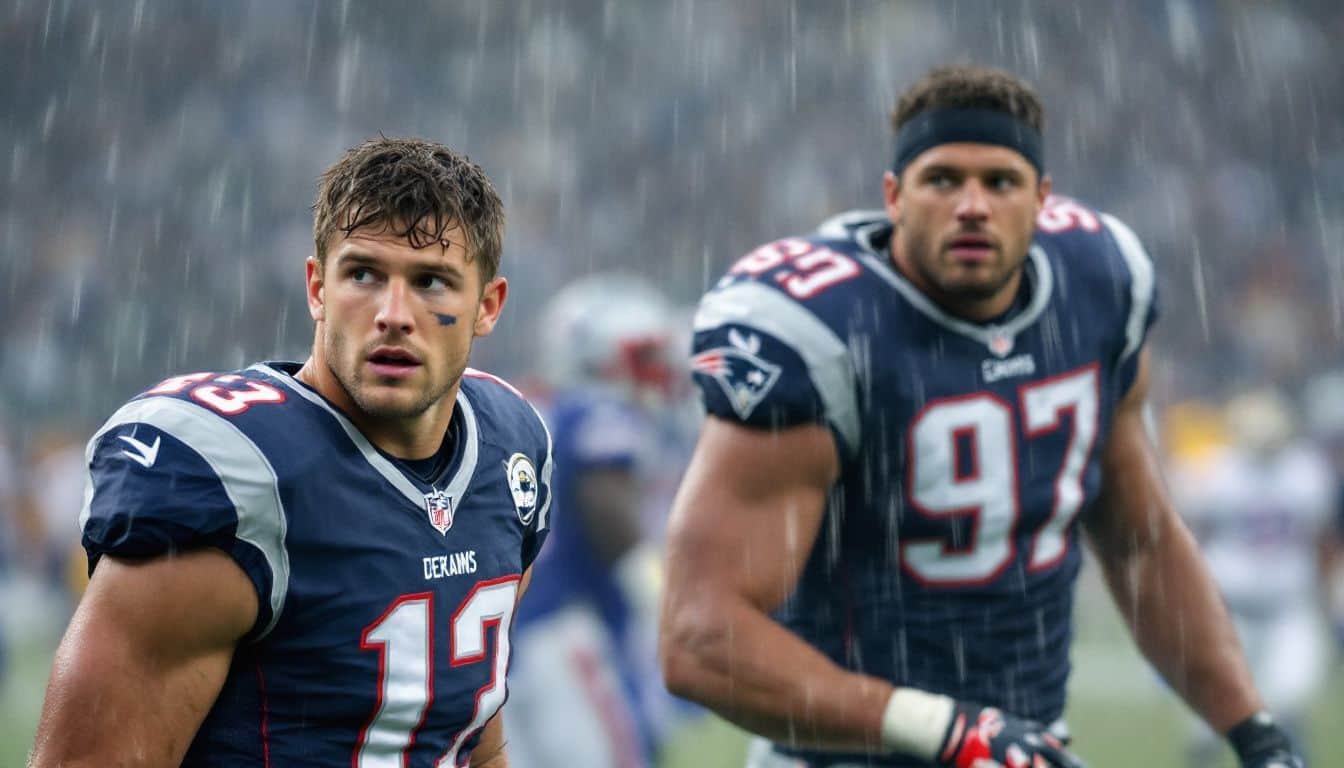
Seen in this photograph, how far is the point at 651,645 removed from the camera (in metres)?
5.98

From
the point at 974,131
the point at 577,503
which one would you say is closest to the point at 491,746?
the point at 974,131

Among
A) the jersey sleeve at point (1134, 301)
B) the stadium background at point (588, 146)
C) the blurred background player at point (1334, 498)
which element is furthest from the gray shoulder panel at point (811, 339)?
the stadium background at point (588, 146)

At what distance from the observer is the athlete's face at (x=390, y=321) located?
2.12 metres

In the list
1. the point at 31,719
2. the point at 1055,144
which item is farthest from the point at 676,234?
the point at 31,719

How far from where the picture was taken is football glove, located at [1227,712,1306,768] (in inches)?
123

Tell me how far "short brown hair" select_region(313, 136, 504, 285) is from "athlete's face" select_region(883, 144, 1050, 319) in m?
1.12

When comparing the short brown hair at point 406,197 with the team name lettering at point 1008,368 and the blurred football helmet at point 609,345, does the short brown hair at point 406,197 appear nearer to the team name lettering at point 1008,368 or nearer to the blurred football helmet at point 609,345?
the team name lettering at point 1008,368

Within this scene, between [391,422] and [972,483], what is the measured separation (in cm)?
127

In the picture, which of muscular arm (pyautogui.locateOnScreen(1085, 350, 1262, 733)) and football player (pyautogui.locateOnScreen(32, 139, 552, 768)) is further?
muscular arm (pyautogui.locateOnScreen(1085, 350, 1262, 733))

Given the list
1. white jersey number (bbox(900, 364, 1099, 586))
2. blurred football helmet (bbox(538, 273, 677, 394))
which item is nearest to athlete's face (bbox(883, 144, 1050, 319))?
white jersey number (bbox(900, 364, 1099, 586))

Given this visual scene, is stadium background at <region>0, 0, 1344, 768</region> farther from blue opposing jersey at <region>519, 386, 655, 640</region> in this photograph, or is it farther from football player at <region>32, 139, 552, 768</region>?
football player at <region>32, 139, 552, 768</region>

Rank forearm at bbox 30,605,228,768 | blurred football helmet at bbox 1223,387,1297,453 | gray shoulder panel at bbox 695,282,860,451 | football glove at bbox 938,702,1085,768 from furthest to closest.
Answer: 1. blurred football helmet at bbox 1223,387,1297,453
2. gray shoulder panel at bbox 695,282,860,451
3. football glove at bbox 938,702,1085,768
4. forearm at bbox 30,605,228,768

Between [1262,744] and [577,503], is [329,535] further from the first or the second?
[577,503]

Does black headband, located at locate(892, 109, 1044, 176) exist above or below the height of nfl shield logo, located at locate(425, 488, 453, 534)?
above
